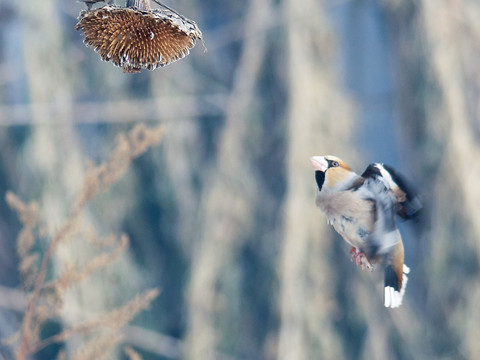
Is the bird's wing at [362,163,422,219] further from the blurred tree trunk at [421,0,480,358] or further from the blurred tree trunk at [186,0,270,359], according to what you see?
the blurred tree trunk at [186,0,270,359]

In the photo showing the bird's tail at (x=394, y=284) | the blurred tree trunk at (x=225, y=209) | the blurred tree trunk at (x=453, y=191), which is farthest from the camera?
the blurred tree trunk at (x=225, y=209)

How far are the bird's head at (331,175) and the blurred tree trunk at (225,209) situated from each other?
83.5 inches

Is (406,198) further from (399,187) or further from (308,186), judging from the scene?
(308,186)

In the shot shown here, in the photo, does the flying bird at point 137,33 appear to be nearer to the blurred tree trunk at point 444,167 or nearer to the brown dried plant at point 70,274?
the brown dried plant at point 70,274

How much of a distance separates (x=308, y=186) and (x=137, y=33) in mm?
1958

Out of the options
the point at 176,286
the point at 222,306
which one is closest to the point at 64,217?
the point at 222,306

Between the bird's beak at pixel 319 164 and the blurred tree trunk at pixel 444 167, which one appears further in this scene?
the blurred tree trunk at pixel 444 167

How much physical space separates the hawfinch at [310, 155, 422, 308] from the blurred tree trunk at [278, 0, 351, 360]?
1.97m

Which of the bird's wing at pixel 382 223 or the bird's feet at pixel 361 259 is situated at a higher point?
the bird's wing at pixel 382 223

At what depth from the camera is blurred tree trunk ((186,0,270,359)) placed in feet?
8.41

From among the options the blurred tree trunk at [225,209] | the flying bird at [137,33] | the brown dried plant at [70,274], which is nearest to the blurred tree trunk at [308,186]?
the blurred tree trunk at [225,209]

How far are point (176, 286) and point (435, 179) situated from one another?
1554mm

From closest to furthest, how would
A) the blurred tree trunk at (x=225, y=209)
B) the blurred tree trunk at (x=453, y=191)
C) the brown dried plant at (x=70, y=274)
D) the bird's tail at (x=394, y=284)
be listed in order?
the bird's tail at (x=394, y=284), the brown dried plant at (x=70, y=274), the blurred tree trunk at (x=453, y=191), the blurred tree trunk at (x=225, y=209)

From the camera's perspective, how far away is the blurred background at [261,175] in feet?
7.87
